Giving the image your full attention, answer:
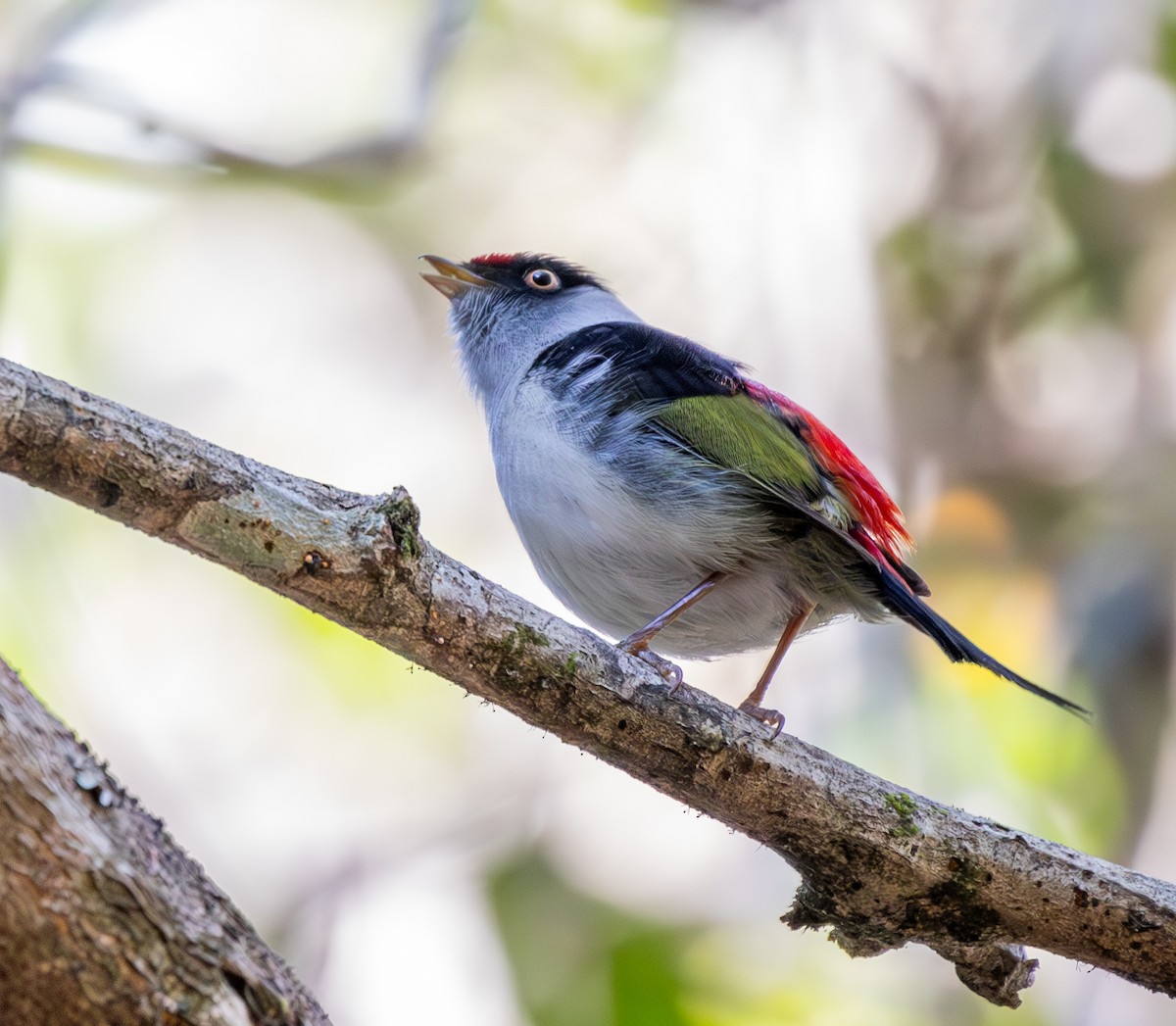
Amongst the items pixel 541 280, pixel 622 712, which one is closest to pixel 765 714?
pixel 622 712

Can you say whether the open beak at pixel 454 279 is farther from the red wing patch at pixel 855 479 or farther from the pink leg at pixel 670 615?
the pink leg at pixel 670 615

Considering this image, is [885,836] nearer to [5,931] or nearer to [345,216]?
[5,931]

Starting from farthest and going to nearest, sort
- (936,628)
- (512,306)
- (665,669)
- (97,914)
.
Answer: (512,306) → (936,628) → (665,669) → (97,914)

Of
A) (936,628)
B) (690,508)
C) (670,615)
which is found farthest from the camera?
(670,615)

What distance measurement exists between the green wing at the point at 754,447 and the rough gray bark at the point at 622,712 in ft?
2.71

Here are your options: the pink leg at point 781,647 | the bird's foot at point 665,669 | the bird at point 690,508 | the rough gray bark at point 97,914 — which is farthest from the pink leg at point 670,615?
the rough gray bark at point 97,914

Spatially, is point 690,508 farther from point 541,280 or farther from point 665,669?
point 541,280

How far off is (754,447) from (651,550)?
41cm

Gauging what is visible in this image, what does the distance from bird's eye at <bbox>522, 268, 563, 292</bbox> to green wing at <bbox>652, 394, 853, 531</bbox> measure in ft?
4.60

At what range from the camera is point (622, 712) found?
268 cm

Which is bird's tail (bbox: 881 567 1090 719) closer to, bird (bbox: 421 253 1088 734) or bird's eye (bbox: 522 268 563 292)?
bird (bbox: 421 253 1088 734)

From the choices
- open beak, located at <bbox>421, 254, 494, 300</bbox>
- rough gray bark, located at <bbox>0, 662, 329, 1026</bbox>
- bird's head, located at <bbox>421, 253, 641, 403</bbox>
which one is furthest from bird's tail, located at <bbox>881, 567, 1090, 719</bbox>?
open beak, located at <bbox>421, 254, 494, 300</bbox>

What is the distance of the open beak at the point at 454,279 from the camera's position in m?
4.92

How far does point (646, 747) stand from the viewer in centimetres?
274
